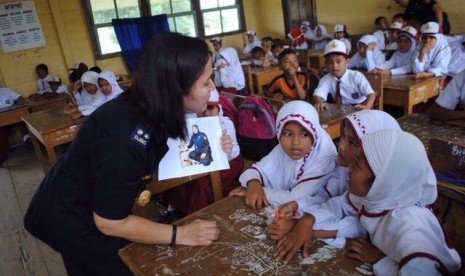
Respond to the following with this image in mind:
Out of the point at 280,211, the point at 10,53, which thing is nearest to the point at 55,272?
the point at 280,211

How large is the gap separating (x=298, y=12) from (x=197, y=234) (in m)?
8.24

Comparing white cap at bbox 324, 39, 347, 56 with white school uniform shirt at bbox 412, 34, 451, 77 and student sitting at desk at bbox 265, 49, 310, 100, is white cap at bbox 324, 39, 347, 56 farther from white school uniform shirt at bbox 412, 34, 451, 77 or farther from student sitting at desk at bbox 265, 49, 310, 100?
white school uniform shirt at bbox 412, 34, 451, 77

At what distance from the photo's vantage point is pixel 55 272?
2.49 metres

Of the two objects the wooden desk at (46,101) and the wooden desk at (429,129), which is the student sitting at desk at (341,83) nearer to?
the wooden desk at (429,129)

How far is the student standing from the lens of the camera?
0.97 m

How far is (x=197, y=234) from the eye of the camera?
1.19 metres

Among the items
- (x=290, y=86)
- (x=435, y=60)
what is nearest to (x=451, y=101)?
(x=290, y=86)

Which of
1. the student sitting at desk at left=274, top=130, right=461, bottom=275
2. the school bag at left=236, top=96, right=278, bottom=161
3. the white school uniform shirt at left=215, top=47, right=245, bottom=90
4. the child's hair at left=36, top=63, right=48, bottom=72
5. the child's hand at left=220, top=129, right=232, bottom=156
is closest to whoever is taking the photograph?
the student sitting at desk at left=274, top=130, right=461, bottom=275

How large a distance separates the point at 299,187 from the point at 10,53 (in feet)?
20.3

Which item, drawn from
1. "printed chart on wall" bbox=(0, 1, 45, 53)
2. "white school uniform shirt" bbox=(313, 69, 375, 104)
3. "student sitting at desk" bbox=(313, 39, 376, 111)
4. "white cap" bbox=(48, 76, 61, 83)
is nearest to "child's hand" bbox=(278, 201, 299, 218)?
"student sitting at desk" bbox=(313, 39, 376, 111)

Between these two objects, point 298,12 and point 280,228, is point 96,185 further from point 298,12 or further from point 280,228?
point 298,12

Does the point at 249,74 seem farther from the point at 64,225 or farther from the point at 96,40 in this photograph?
the point at 64,225

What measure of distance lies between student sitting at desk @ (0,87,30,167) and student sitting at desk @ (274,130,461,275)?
551 cm

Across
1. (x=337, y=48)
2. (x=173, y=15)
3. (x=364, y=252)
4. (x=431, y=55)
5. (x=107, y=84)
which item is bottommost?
(x=364, y=252)
